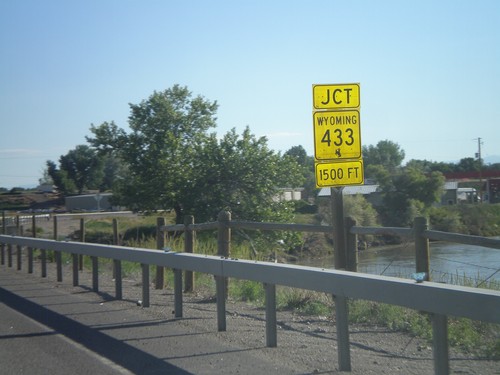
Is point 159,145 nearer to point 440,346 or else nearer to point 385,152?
point 440,346

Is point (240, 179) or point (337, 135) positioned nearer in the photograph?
point (337, 135)

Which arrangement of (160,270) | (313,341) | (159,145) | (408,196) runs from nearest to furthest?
(313,341)
(160,270)
(408,196)
(159,145)

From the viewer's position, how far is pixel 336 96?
28.5 feet

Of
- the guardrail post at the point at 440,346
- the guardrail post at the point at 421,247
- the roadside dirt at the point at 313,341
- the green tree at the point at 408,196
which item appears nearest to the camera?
the guardrail post at the point at 440,346

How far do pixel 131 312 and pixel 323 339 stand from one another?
Answer: 3.27m

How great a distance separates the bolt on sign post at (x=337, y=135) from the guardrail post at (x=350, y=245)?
80 centimetres

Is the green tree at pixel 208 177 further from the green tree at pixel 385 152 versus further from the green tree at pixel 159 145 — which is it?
the green tree at pixel 385 152

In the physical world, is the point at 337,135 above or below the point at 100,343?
above

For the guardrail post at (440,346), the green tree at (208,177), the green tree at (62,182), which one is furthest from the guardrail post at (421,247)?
the green tree at (62,182)

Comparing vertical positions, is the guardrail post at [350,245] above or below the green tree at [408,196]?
below

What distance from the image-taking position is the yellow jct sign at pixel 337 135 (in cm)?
860

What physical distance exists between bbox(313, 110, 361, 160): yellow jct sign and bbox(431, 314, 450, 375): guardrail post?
3.40 meters

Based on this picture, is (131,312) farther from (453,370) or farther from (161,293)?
(453,370)

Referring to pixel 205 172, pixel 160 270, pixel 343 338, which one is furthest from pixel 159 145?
pixel 343 338
